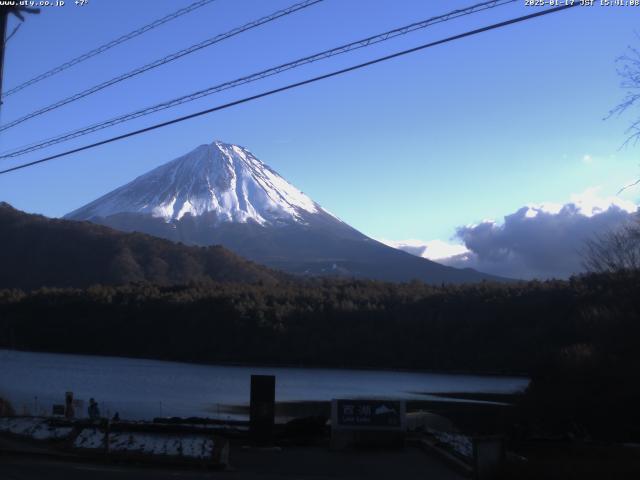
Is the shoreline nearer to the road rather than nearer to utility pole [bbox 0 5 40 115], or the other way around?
the road

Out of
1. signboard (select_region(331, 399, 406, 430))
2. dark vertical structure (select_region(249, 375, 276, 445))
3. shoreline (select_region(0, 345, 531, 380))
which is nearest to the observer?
dark vertical structure (select_region(249, 375, 276, 445))

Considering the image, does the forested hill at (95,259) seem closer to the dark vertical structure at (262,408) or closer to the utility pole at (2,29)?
the dark vertical structure at (262,408)

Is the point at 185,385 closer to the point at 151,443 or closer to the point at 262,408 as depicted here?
the point at 262,408

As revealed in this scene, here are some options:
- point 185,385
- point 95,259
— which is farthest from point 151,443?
point 95,259

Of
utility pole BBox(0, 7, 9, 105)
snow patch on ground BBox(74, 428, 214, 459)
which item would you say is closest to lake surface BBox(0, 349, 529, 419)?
snow patch on ground BBox(74, 428, 214, 459)

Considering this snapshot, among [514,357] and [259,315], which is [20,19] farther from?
[259,315]

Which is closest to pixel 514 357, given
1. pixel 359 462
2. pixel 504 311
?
pixel 504 311
